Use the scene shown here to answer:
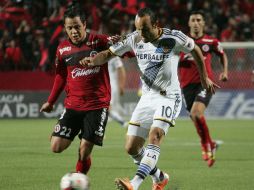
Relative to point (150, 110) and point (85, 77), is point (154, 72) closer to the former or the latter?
point (150, 110)

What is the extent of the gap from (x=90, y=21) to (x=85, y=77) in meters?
15.2

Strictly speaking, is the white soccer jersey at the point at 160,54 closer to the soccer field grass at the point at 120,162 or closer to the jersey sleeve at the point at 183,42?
the jersey sleeve at the point at 183,42

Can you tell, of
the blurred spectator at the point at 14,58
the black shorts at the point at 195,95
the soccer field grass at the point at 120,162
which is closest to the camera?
the soccer field grass at the point at 120,162

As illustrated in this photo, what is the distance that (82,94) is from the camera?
26.9 ft

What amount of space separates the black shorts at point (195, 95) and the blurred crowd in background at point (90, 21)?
9483 mm

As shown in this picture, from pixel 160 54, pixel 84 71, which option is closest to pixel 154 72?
pixel 160 54

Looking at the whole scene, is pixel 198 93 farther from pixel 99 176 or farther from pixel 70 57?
pixel 70 57

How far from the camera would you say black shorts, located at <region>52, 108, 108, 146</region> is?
316 inches

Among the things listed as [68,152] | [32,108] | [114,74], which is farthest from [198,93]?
[32,108]

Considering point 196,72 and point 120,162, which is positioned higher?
point 196,72

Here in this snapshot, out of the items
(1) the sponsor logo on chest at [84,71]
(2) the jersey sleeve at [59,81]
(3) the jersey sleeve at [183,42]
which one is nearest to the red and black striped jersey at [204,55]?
(2) the jersey sleeve at [59,81]

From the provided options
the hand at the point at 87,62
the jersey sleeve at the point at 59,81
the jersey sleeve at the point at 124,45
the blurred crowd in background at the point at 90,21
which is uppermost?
the jersey sleeve at the point at 124,45

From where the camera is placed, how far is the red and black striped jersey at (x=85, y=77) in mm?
8203

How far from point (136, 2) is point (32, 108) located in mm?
6143
